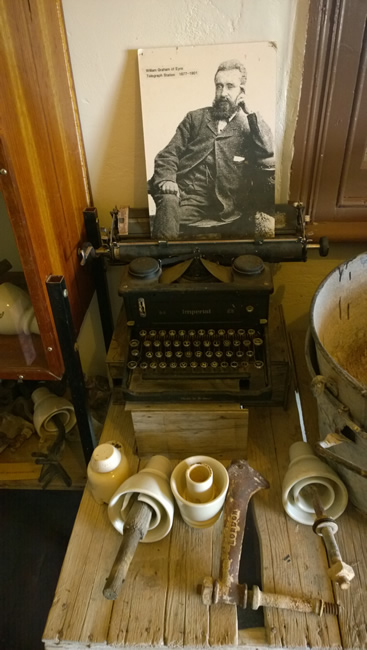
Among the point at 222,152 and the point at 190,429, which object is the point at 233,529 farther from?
the point at 222,152

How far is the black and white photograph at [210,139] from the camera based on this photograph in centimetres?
143

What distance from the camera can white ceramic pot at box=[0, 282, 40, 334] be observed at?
1.44 m

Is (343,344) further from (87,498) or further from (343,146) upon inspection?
(87,498)

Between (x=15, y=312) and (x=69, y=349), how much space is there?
9.3 inches

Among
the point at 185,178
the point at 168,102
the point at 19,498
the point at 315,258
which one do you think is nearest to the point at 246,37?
the point at 168,102

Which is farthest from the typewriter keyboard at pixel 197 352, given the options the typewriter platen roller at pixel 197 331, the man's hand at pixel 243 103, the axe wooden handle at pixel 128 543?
the man's hand at pixel 243 103

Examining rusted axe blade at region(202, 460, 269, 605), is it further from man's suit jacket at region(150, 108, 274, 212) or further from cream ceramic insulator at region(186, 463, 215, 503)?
man's suit jacket at region(150, 108, 274, 212)

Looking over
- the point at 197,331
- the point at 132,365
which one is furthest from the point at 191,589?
the point at 197,331

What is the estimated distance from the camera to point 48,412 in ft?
6.08

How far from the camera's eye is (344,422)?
3.53 feet

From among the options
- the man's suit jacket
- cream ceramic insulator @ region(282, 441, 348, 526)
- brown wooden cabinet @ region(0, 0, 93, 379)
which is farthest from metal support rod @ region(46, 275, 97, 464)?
cream ceramic insulator @ region(282, 441, 348, 526)

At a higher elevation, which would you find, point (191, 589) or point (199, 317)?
point (199, 317)

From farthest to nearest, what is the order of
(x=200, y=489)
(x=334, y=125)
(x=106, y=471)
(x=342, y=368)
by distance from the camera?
1. (x=334, y=125)
2. (x=106, y=471)
3. (x=200, y=489)
4. (x=342, y=368)

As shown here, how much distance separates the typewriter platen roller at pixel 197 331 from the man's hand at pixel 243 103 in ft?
1.56
